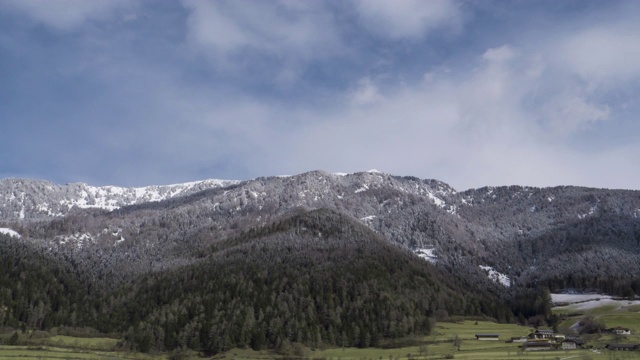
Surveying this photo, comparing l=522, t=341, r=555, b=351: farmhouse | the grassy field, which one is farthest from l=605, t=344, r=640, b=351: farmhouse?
l=522, t=341, r=555, b=351: farmhouse

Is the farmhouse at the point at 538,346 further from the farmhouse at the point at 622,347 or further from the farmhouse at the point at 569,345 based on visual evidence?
the farmhouse at the point at 622,347

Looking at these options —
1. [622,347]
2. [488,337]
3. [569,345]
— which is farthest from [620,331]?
[569,345]

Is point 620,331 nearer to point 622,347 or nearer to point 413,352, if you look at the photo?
point 622,347

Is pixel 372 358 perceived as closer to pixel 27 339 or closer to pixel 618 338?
pixel 618 338

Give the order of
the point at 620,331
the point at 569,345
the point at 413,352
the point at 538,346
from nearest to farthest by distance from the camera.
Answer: the point at 569,345 → the point at 538,346 → the point at 413,352 → the point at 620,331

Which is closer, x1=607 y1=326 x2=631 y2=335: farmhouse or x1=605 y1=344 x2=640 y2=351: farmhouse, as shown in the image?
x1=605 y1=344 x2=640 y2=351: farmhouse

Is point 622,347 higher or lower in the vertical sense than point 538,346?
lower

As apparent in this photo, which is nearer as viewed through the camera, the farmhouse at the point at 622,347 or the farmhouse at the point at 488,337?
the farmhouse at the point at 622,347

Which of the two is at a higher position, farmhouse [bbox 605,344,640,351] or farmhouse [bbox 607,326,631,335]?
farmhouse [bbox 607,326,631,335]

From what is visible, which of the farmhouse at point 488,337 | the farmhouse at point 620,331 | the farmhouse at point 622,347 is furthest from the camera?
the farmhouse at point 488,337

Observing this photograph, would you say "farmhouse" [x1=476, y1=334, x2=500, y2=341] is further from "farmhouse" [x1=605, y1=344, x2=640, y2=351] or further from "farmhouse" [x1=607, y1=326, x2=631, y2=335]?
"farmhouse" [x1=605, y1=344, x2=640, y2=351]

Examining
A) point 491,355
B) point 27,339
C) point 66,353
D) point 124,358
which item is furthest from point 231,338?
point 491,355

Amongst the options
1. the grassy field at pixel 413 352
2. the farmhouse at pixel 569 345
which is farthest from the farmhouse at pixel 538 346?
the farmhouse at pixel 569 345

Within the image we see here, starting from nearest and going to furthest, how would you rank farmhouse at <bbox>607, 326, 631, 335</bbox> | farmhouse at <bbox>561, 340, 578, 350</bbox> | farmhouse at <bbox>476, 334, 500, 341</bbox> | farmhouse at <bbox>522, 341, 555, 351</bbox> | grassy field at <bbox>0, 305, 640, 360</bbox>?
grassy field at <bbox>0, 305, 640, 360</bbox> < farmhouse at <bbox>561, 340, 578, 350</bbox> < farmhouse at <bbox>522, 341, 555, 351</bbox> < farmhouse at <bbox>607, 326, 631, 335</bbox> < farmhouse at <bbox>476, 334, 500, 341</bbox>
